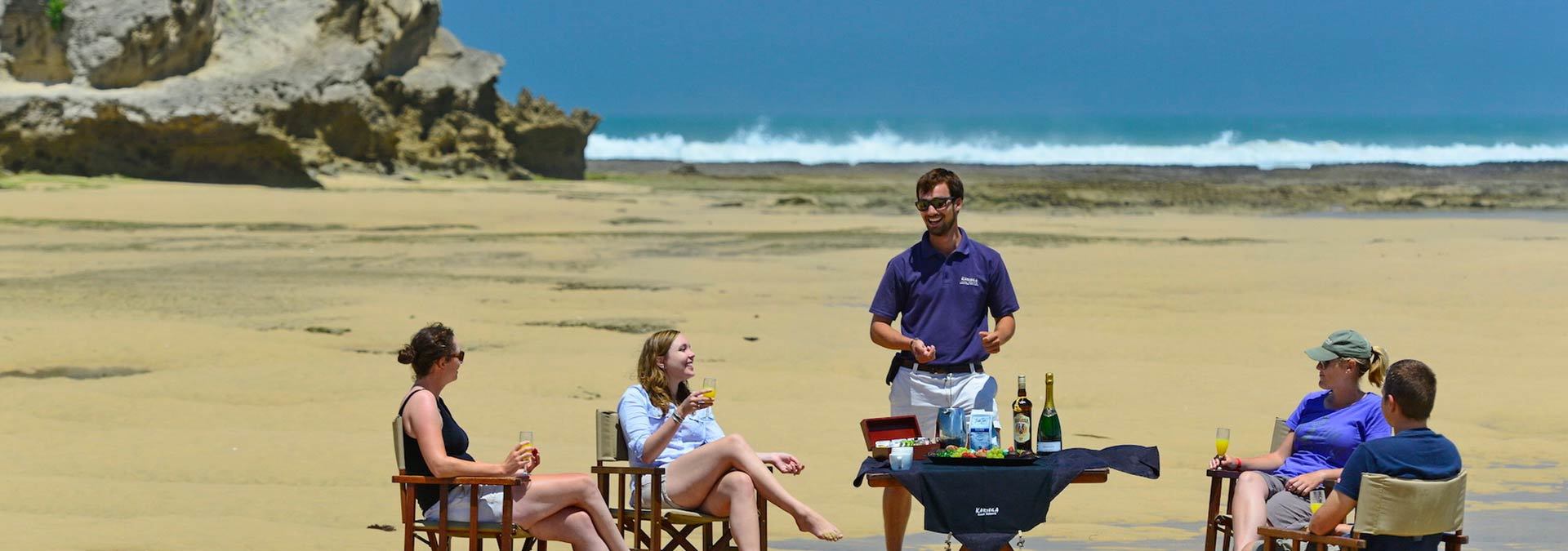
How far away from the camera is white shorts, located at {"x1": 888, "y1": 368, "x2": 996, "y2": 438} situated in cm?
646

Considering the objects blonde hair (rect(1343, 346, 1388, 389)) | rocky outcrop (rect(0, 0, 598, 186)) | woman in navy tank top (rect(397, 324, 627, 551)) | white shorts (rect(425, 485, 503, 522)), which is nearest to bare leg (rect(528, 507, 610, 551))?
woman in navy tank top (rect(397, 324, 627, 551))

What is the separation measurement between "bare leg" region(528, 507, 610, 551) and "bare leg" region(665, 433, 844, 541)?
0.35m

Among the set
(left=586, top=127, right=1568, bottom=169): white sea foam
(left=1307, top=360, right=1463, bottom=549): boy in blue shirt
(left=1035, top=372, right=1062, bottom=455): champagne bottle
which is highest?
(left=586, top=127, right=1568, bottom=169): white sea foam

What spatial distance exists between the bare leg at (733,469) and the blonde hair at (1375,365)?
173cm

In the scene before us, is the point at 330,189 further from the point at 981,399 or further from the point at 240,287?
the point at 981,399

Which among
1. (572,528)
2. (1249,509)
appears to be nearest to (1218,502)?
(1249,509)

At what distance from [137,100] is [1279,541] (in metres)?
27.7

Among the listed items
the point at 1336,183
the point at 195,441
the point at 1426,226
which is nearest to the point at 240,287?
the point at 195,441

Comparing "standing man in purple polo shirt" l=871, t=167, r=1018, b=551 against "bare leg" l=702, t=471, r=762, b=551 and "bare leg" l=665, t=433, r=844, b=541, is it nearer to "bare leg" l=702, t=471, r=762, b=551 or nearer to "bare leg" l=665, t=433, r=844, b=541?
"bare leg" l=665, t=433, r=844, b=541

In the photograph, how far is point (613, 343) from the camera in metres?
13.1

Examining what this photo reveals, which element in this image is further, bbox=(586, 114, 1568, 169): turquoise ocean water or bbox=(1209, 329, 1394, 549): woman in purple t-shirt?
bbox=(586, 114, 1568, 169): turquoise ocean water

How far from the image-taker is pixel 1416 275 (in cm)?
1833

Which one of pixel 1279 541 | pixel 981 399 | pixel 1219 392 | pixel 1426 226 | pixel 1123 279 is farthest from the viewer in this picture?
pixel 1426 226

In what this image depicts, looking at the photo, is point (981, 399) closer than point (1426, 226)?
Yes
